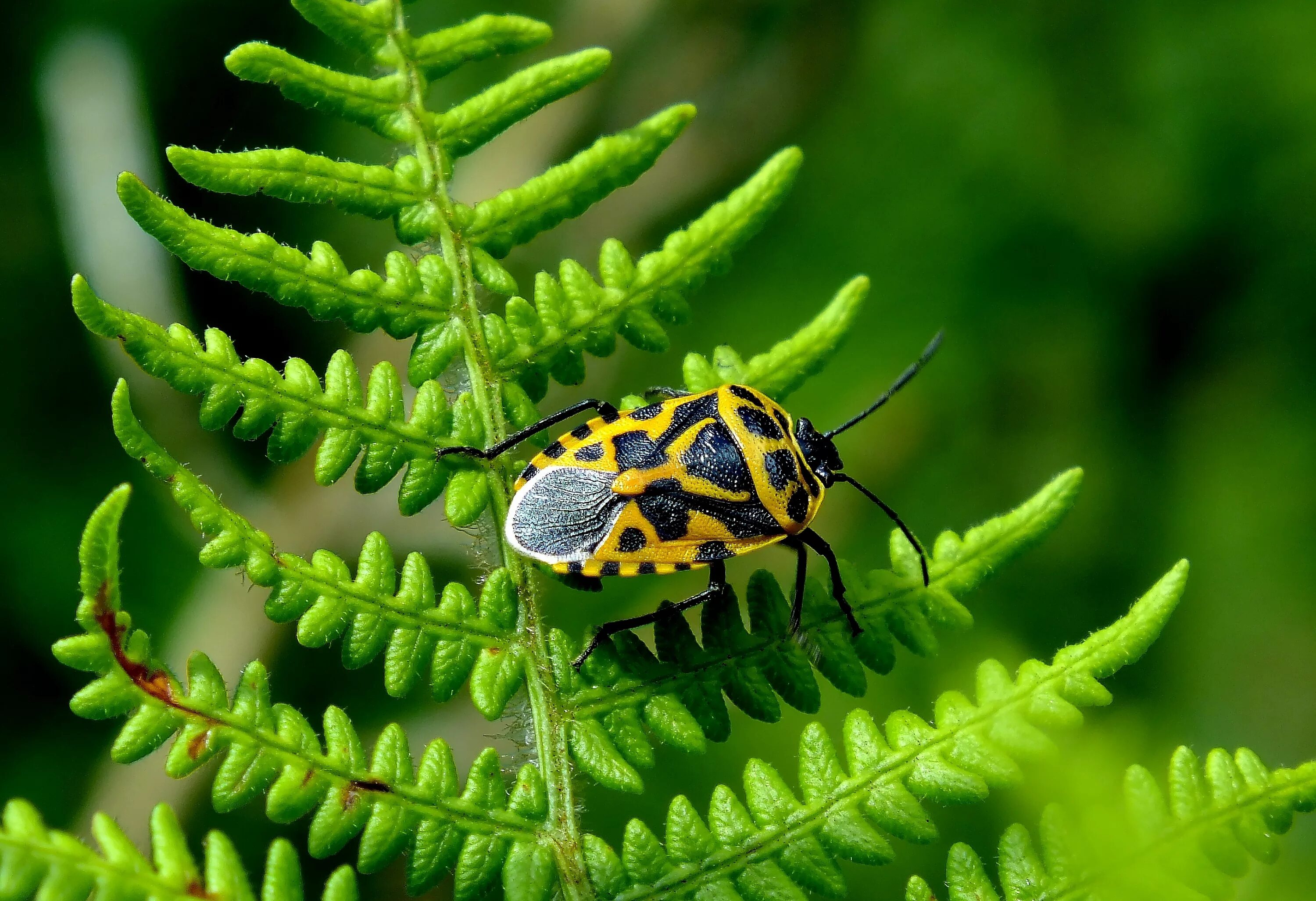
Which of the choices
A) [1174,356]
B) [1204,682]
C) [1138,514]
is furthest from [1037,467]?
[1204,682]

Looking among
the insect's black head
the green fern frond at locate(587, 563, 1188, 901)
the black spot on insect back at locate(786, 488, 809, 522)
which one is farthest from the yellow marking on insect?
the green fern frond at locate(587, 563, 1188, 901)

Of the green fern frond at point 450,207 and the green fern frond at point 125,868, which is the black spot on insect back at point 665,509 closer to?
the green fern frond at point 450,207

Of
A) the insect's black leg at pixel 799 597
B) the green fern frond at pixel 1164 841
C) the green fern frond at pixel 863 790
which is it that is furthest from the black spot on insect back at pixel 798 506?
the green fern frond at pixel 1164 841

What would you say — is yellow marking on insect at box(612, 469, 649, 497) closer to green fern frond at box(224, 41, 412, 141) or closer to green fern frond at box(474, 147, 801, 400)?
green fern frond at box(474, 147, 801, 400)

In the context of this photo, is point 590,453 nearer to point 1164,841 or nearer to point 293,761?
point 293,761

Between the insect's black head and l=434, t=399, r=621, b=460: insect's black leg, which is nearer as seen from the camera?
l=434, t=399, r=621, b=460: insect's black leg
